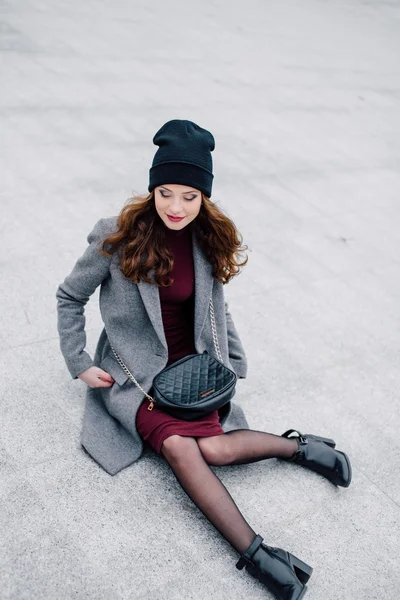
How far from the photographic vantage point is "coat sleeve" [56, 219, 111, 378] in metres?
3.20

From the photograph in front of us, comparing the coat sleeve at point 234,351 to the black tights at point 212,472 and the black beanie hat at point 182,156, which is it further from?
the black beanie hat at point 182,156

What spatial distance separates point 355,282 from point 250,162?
207cm

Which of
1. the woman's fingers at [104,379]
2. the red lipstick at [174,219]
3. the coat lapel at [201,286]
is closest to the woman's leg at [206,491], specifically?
the woman's fingers at [104,379]

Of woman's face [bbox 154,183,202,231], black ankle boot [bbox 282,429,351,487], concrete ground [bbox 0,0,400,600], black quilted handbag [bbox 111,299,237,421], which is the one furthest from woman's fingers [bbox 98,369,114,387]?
black ankle boot [bbox 282,429,351,487]

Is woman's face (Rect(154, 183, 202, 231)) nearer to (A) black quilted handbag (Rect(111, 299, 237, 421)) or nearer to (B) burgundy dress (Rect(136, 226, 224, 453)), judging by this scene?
(B) burgundy dress (Rect(136, 226, 224, 453))

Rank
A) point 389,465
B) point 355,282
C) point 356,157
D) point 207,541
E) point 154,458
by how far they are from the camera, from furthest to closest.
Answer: point 356,157, point 355,282, point 389,465, point 154,458, point 207,541

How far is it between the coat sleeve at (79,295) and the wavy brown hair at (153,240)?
0.08 m

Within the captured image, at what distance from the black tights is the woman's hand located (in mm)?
464

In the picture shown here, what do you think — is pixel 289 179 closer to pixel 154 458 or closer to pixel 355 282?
pixel 355 282

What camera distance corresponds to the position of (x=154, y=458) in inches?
137

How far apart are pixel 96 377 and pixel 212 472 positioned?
0.73 m

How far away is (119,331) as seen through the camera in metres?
3.35

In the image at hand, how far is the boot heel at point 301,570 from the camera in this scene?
2.98 m

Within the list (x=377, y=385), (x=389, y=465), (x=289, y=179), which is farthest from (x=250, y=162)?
(x=389, y=465)
